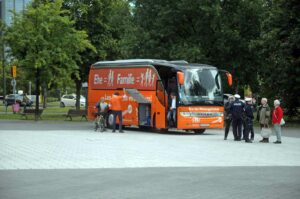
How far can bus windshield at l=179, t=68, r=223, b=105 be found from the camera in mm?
28531

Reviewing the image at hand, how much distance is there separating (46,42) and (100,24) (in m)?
9.27

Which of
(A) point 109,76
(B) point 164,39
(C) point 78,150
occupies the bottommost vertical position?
(C) point 78,150

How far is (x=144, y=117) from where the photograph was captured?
99.4ft

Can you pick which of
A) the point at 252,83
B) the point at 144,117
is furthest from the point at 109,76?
the point at 252,83

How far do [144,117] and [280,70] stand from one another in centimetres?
1118

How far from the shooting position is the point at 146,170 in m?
13.6

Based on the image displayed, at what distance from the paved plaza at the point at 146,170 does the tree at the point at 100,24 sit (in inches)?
1068

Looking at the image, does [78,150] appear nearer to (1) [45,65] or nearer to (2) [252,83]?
(1) [45,65]

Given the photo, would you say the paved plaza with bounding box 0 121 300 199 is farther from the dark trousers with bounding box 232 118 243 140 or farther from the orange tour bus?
the orange tour bus

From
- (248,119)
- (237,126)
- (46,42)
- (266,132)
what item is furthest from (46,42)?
(266,132)

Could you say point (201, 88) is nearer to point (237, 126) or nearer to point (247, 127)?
point (237, 126)

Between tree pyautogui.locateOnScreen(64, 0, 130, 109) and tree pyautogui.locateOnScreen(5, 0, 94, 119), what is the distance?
659cm

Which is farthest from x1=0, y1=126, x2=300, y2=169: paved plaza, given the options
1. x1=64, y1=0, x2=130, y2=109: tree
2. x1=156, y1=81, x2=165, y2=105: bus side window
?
x1=64, y1=0, x2=130, y2=109: tree

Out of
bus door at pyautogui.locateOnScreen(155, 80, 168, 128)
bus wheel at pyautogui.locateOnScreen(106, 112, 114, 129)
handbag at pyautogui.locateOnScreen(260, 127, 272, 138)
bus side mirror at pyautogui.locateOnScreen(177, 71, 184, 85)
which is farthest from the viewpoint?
bus wheel at pyautogui.locateOnScreen(106, 112, 114, 129)
